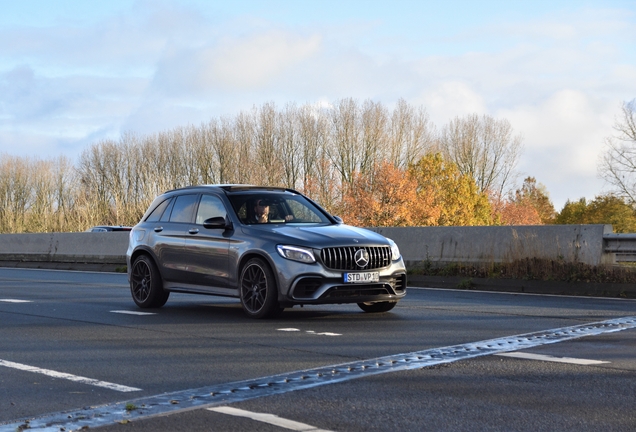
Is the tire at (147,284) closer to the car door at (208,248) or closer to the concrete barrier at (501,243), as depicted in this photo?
the car door at (208,248)

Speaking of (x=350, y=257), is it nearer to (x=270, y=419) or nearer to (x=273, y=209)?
(x=273, y=209)

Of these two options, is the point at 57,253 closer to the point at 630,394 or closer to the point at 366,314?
the point at 366,314

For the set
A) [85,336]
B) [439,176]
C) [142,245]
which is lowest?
[85,336]

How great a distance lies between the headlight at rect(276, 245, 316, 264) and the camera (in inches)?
428

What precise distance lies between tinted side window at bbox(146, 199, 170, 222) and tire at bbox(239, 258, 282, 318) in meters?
2.52

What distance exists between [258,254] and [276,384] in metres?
4.64

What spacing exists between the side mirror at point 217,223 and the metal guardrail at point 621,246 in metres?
8.10

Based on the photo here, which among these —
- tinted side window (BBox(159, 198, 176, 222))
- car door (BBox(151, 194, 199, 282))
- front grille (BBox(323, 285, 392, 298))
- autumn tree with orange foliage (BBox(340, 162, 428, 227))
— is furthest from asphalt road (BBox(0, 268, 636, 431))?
autumn tree with orange foliage (BBox(340, 162, 428, 227))

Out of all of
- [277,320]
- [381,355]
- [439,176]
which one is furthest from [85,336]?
[439,176]

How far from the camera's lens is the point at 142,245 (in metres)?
13.5

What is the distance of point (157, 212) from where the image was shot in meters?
13.7

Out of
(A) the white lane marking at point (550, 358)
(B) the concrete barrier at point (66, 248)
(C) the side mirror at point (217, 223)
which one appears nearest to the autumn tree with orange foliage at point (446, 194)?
(B) the concrete barrier at point (66, 248)

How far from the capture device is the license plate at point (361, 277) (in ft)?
35.9

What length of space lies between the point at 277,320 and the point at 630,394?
18.4ft
